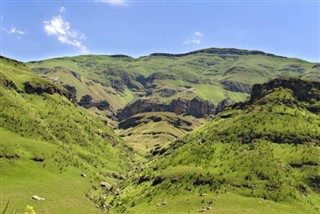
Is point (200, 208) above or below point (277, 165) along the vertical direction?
below

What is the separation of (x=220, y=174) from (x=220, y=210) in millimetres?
32452

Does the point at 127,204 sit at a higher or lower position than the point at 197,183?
lower

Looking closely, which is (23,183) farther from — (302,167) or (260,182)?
(302,167)

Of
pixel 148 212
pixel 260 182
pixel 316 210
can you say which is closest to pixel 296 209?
pixel 316 210

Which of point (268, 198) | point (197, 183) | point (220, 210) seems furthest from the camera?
point (197, 183)

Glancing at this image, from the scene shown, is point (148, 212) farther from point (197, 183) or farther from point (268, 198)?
point (268, 198)

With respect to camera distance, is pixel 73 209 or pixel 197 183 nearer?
pixel 73 209

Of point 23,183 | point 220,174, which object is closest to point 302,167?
point 220,174

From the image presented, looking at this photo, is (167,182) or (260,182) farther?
(167,182)

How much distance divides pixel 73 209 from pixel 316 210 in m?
92.5

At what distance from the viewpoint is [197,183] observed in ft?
597

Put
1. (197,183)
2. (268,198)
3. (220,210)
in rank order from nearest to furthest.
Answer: (220,210)
(268,198)
(197,183)

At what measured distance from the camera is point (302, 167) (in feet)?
627

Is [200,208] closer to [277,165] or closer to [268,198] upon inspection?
[268,198]
